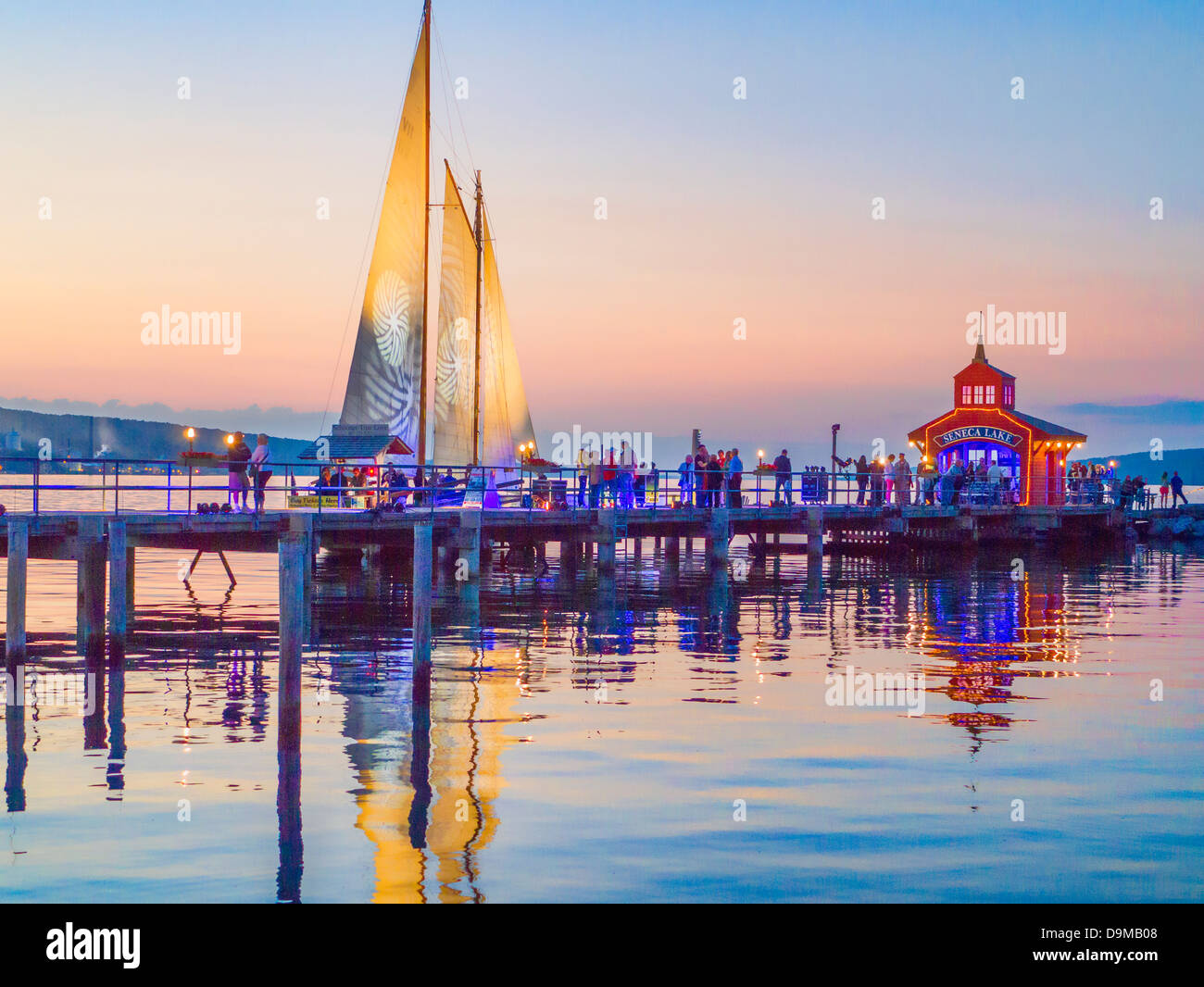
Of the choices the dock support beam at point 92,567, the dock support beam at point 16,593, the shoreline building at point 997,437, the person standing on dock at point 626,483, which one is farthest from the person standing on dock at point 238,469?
the shoreline building at point 997,437

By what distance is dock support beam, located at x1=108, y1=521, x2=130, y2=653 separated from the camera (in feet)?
67.5

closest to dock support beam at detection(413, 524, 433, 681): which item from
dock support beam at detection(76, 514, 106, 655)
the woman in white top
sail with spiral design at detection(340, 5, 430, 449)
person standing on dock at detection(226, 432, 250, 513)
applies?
dock support beam at detection(76, 514, 106, 655)

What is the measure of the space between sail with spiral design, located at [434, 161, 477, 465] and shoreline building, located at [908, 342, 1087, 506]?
21451 mm

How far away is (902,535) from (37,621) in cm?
3296

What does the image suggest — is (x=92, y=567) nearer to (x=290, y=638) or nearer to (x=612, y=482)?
(x=290, y=638)

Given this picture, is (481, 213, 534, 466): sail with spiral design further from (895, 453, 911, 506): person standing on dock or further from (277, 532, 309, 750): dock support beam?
(277, 532, 309, 750): dock support beam

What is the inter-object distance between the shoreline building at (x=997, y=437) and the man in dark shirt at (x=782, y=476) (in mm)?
13236

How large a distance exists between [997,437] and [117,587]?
47.4m

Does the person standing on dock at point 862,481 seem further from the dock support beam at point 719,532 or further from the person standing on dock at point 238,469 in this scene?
the person standing on dock at point 238,469

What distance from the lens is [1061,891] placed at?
1093 cm

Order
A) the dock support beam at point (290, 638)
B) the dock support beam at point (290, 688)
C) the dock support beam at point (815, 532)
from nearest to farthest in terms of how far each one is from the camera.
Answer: the dock support beam at point (290, 688), the dock support beam at point (290, 638), the dock support beam at point (815, 532)

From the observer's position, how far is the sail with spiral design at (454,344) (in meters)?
52.6

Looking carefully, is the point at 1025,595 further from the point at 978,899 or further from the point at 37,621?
the point at 978,899
